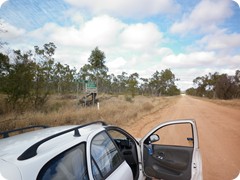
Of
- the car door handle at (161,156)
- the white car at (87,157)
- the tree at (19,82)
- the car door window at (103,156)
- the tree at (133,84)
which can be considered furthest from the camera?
the tree at (133,84)

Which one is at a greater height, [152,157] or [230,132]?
[152,157]

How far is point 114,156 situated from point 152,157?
979 millimetres

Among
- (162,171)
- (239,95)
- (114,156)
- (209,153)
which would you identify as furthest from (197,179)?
(239,95)

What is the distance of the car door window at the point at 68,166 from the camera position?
1.44 metres

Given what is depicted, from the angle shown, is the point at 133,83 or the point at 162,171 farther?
the point at 133,83

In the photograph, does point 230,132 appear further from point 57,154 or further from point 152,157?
point 57,154

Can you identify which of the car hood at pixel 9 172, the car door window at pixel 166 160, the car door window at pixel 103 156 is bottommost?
the car door window at pixel 166 160

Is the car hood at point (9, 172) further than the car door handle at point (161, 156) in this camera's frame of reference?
No

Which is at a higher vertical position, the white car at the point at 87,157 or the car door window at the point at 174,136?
the white car at the point at 87,157

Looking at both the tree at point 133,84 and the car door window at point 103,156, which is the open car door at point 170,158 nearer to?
the car door window at point 103,156

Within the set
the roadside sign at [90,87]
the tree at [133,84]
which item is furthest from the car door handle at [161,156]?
the tree at [133,84]

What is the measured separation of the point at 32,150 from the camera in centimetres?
144

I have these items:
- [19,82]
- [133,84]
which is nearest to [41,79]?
[19,82]

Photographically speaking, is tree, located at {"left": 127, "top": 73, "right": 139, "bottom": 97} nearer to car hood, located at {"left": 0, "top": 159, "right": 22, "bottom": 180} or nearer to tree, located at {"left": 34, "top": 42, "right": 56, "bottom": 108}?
tree, located at {"left": 34, "top": 42, "right": 56, "bottom": 108}
